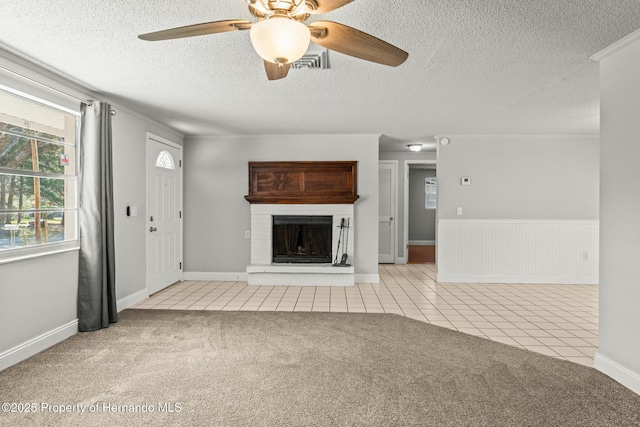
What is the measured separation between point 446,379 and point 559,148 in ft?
15.3

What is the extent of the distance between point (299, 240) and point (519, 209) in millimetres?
3426

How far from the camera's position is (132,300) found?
4270mm

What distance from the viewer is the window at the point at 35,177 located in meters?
2.71

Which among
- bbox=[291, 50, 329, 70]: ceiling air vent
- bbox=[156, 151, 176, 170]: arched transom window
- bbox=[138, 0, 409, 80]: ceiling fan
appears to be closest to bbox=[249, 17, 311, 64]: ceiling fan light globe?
bbox=[138, 0, 409, 80]: ceiling fan

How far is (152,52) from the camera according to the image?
258 cm

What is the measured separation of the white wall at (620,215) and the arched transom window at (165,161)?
483 cm

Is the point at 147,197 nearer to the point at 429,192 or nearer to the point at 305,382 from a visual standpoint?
the point at 305,382

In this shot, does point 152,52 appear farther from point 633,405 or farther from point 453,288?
point 453,288

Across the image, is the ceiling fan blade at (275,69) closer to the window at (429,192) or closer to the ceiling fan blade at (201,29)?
the ceiling fan blade at (201,29)

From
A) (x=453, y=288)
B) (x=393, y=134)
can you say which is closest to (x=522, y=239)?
(x=453, y=288)

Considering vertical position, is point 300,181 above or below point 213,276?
above

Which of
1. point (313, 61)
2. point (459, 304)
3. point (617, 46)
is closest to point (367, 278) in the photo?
point (459, 304)

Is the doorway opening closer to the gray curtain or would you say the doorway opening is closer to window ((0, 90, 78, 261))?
the gray curtain

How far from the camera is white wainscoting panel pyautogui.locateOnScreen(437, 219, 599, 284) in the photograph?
18.1 ft
